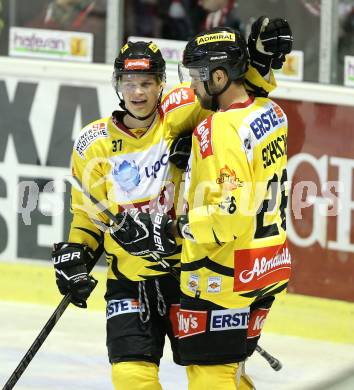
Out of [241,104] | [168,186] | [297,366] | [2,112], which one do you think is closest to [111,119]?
[168,186]

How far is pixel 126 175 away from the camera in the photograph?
4215mm

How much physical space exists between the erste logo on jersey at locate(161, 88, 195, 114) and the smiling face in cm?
8

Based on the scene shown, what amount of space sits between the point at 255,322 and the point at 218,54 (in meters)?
0.86

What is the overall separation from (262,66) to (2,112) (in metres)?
2.65

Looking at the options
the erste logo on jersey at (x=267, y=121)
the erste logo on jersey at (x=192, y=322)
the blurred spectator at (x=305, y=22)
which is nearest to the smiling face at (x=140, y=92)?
the erste logo on jersey at (x=267, y=121)

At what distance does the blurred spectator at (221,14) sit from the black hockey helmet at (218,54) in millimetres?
2329

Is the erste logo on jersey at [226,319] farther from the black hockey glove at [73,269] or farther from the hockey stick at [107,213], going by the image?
the black hockey glove at [73,269]

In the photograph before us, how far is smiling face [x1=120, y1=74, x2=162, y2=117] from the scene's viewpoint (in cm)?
414

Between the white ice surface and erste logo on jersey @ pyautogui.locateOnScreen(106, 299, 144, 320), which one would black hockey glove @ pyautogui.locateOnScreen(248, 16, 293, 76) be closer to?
erste logo on jersey @ pyautogui.locateOnScreen(106, 299, 144, 320)

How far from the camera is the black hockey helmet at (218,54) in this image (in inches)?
152

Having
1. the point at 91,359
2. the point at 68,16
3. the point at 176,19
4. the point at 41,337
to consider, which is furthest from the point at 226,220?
the point at 68,16

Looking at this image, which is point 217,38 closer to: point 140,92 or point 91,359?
point 140,92

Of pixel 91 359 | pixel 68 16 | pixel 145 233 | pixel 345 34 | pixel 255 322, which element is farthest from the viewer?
pixel 68 16

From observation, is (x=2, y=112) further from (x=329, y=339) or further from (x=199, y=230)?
(x=199, y=230)
